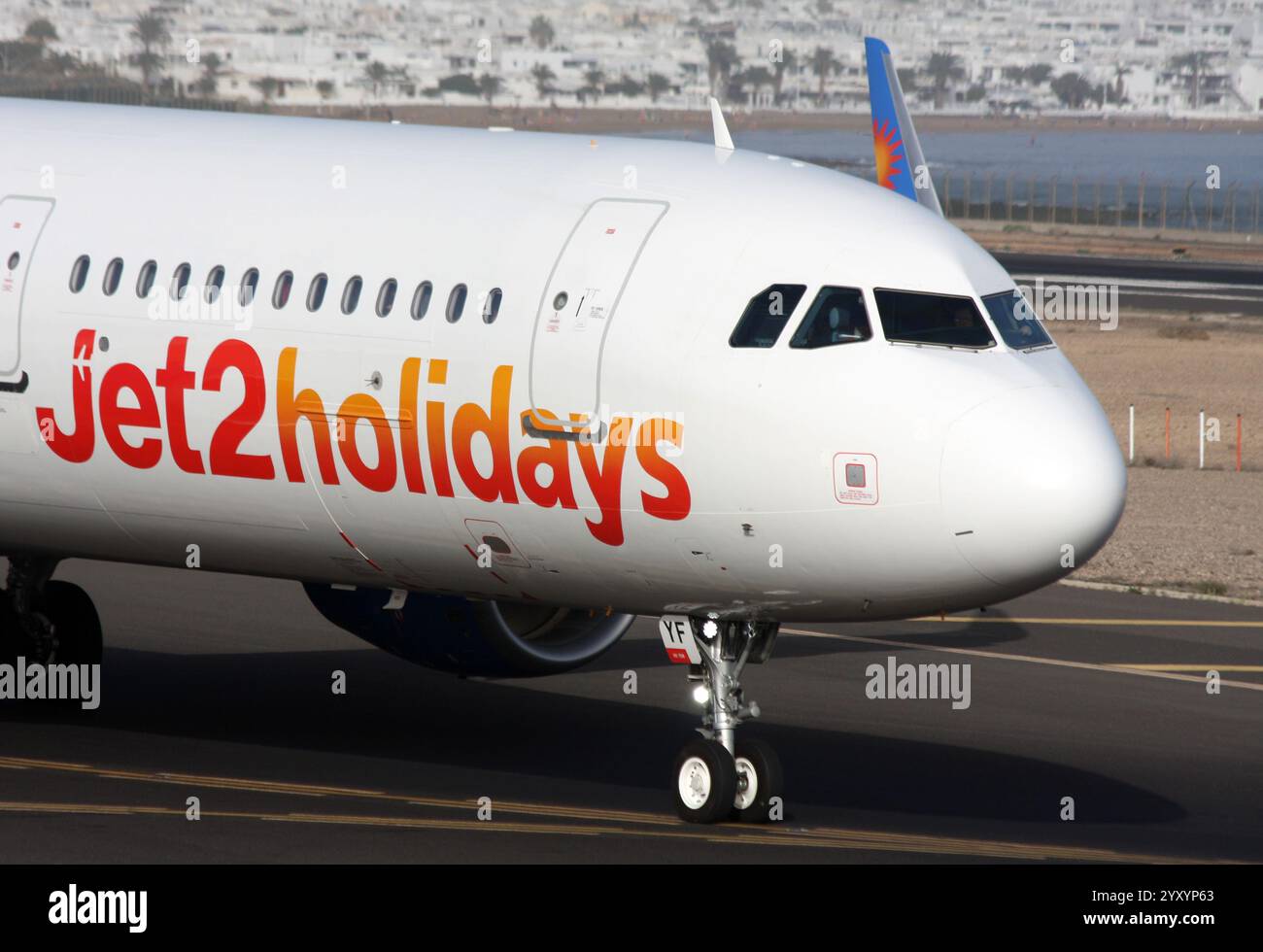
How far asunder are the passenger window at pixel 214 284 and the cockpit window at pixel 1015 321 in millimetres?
6714

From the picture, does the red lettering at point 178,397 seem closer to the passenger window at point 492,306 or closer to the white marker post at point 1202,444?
the passenger window at point 492,306

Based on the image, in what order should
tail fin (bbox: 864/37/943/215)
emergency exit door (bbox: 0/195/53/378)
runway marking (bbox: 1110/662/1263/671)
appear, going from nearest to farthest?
emergency exit door (bbox: 0/195/53/378) < runway marking (bbox: 1110/662/1263/671) < tail fin (bbox: 864/37/943/215)

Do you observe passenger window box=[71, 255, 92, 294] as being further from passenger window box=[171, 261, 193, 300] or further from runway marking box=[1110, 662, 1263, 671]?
runway marking box=[1110, 662, 1263, 671]

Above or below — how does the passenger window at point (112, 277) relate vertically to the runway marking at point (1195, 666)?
above

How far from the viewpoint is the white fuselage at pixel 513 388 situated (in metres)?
16.4

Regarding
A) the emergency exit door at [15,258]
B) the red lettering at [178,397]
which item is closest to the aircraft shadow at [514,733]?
the red lettering at [178,397]

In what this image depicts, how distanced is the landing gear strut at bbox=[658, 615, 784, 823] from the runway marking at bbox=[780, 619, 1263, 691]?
31.2ft

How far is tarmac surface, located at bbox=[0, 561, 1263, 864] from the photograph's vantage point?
17.5 metres

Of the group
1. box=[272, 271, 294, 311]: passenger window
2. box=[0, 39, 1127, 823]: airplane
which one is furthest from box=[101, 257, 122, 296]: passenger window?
box=[272, 271, 294, 311]: passenger window

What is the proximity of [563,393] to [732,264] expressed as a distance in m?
1.70

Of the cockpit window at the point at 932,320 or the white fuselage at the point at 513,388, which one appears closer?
the white fuselage at the point at 513,388

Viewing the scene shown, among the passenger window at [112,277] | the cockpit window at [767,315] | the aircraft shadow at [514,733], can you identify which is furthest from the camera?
the aircraft shadow at [514,733]

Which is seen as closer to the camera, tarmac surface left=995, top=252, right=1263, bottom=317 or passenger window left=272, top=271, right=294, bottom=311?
passenger window left=272, top=271, right=294, bottom=311

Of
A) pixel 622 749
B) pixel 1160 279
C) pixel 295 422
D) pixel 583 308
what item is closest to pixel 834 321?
pixel 583 308
